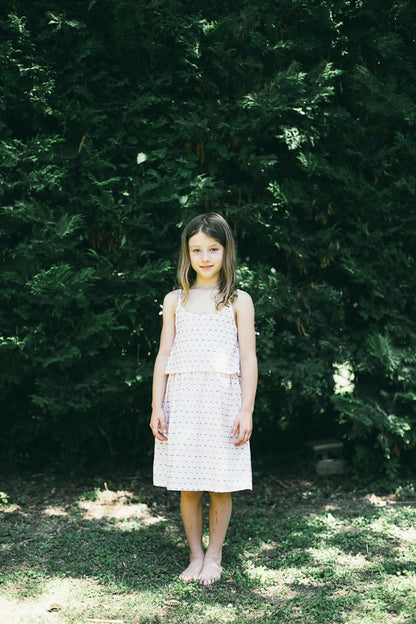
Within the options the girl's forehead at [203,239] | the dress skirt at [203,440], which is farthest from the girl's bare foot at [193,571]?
the girl's forehead at [203,239]

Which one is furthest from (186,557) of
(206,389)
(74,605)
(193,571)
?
(206,389)

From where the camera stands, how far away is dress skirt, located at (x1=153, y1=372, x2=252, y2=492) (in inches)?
121

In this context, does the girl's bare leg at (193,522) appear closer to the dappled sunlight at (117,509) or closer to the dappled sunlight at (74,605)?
the dappled sunlight at (74,605)

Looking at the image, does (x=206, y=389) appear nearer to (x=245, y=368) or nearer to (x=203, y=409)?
(x=203, y=409)

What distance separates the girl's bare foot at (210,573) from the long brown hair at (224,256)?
52.7 inches

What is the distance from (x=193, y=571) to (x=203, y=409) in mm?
846

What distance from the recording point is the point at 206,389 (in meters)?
3.14

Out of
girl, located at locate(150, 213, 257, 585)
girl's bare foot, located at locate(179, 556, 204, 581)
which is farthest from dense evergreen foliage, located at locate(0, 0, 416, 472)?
girl's bare foot, located at locate(179, 556, 204, 581)

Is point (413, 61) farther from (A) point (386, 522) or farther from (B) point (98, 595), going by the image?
(B) point (98, 595)

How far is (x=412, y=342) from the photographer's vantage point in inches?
174

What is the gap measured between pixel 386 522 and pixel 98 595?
1837 millimetres

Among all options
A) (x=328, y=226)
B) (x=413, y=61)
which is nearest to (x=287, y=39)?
(x=413, y=61)

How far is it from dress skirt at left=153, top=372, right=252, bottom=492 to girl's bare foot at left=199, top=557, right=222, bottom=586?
0.43 m

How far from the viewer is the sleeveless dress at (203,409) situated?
3.08 metres
